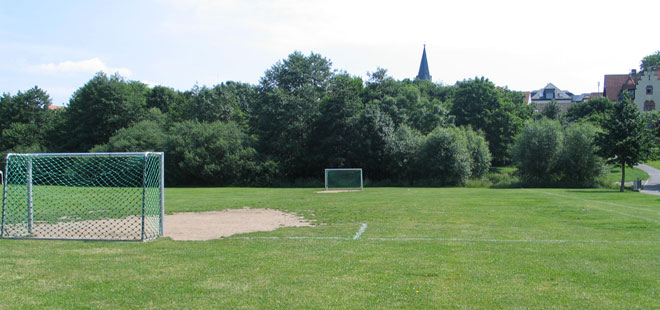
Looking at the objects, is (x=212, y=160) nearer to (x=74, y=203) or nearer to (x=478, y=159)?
(x=478, y=159)

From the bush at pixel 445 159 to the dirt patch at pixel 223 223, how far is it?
1240 inches

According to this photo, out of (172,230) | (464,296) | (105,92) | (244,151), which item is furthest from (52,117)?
(464,296)

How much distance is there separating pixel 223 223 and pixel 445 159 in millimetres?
35746

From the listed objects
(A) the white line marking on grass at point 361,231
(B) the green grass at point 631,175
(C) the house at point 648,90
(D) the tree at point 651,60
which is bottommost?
(B) the green grass at point 631,175

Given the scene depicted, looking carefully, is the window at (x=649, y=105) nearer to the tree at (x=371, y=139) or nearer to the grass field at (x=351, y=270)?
the tree at (x=371, y=139)

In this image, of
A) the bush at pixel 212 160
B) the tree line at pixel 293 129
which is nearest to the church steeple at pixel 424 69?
the tree line at pixel 293 129

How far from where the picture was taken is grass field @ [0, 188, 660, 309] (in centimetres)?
592

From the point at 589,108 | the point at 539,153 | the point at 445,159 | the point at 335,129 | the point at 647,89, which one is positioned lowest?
the point at 445,159

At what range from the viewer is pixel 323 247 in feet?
31.6

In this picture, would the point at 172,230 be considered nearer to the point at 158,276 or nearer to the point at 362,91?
the point at 158,276

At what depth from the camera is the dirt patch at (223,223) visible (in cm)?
1202

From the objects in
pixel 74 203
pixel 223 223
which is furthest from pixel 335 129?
pixel 223 223

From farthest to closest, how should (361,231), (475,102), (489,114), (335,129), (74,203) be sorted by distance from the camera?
(475,102), (489,114), (335,129), (74,203), (361,231)

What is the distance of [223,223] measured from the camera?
14203 mm
